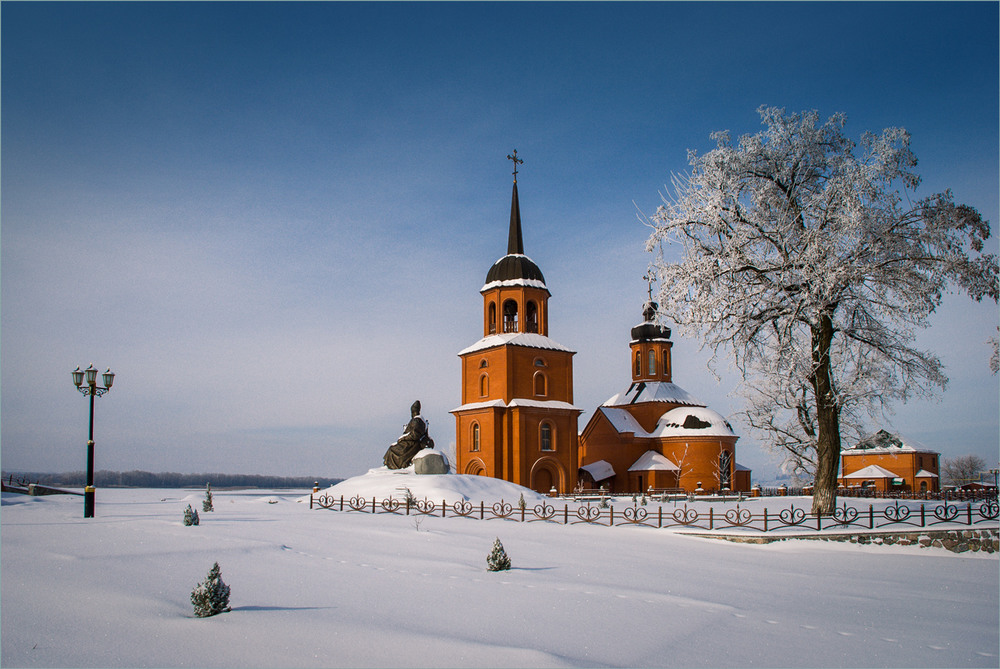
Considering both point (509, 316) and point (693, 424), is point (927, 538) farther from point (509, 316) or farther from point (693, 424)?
point (693, 424)

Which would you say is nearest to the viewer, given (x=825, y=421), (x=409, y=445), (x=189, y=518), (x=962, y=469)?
Answer: (x=189, y=518)

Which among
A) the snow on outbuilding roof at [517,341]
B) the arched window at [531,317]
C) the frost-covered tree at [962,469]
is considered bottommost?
the frost-covered tree at [962,469]

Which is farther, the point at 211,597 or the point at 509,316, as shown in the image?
the point at 509,316

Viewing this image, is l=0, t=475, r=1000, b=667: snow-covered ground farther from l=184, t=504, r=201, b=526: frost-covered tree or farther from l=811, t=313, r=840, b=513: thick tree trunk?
l=811, t=313, r=840, b=513: thick tree trunk

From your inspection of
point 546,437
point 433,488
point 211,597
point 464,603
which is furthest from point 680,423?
point 211,597

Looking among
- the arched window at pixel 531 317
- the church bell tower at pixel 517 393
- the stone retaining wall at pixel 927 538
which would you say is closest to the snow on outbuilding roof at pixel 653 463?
the church bell tower at pixel 517 393

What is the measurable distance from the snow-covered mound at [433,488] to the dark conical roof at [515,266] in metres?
17.1

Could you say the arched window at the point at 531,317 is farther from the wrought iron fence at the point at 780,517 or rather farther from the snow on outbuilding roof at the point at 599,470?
the wrought iron fence at the point at 780,517

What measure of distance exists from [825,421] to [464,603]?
14295 mm

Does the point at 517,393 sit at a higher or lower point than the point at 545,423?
higher

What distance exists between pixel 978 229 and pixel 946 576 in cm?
966

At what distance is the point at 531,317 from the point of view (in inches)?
1889

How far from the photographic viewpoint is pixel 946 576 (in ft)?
43.2

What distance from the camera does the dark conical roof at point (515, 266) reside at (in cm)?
4706
